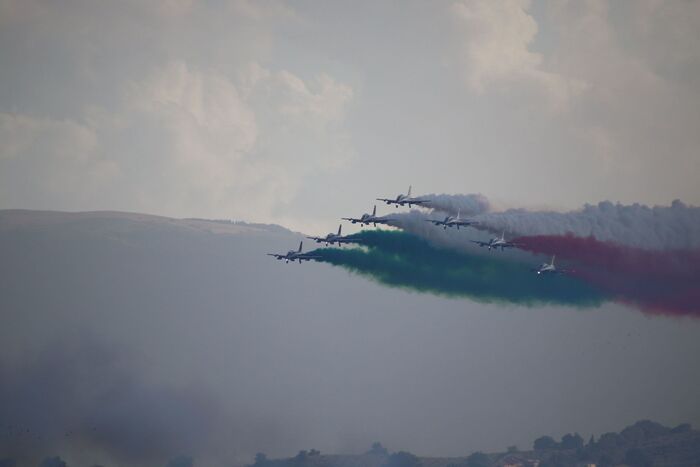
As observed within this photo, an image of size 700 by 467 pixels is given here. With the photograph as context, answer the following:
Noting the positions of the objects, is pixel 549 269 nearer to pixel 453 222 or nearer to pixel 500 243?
pixel 500 243

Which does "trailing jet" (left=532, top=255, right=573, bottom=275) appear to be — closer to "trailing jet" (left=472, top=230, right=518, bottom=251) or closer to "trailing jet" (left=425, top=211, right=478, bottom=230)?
"trailing jet" (left=472, top=230, right=518, bottom=251)

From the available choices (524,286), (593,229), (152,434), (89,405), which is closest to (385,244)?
(524,286)

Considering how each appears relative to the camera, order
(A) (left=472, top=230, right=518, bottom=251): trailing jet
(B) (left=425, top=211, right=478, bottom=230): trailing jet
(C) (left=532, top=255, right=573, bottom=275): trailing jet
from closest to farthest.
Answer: (C) (left=532, top=255, right=573, bottom=275): trailing jet < (A) (left=472, top=230, right=518, bottom=251): trailing jet < (B) (left=425, top=211, right=478, bottom=230): trailing jet

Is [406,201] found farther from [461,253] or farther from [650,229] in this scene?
[650,229]

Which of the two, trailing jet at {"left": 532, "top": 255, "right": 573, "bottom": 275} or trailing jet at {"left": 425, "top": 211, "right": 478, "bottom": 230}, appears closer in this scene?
trailing jet at {"left": 532, "top": 255, "right": 573, "bottom": 275}

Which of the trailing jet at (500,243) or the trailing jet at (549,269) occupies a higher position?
the trailing jet at (500,243)

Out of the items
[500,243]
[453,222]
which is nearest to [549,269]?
[500,243]

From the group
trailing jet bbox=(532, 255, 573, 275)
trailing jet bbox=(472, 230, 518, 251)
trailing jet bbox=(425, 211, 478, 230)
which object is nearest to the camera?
trailing jet bbox=(532, 255, 573, 275)

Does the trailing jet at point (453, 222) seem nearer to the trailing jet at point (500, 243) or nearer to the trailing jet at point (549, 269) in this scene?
the trailing jet at point (500, 243)
